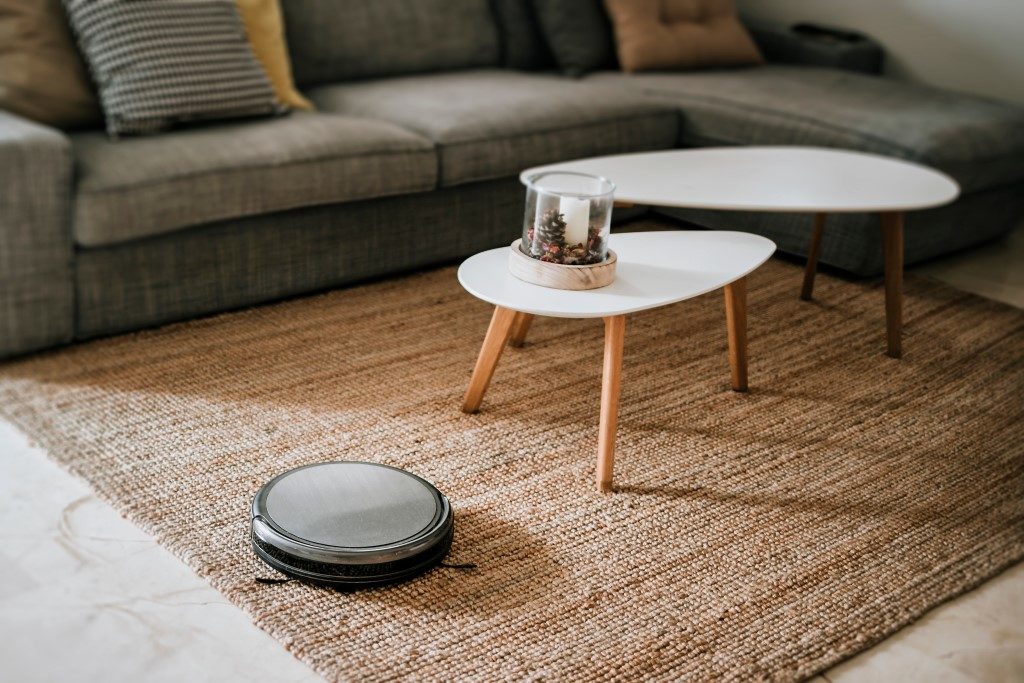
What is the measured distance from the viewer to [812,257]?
8.99ft

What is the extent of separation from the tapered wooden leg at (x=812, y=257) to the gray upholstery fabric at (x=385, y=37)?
4.29 ft

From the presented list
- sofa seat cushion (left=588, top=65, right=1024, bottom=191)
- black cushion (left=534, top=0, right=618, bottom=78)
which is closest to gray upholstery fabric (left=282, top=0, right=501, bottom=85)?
black cushion (left=534, top=0, right=618, bottom=78)

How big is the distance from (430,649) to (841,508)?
2.61 feet

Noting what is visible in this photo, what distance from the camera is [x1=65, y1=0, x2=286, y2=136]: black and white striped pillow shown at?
2.43 metres

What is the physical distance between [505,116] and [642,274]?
1.05m

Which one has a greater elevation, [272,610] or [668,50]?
[668,50]

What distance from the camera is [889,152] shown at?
2881 mm

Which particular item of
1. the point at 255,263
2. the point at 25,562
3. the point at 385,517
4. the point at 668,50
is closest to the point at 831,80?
the point at 668,50

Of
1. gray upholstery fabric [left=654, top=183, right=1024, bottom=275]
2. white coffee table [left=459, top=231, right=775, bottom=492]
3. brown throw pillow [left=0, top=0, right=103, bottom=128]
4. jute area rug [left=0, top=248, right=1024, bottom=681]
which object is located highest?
brown throw pillow [left=0, top=0, right=103, bottom=128]

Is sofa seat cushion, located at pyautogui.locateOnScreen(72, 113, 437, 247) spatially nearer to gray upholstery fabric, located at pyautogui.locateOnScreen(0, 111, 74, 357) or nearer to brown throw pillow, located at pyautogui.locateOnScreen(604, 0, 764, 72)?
gray upholstery fabric, located at pyautogui.locateOnScreen(0, 111, 74, 357)

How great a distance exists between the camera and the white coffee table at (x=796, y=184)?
2256mm

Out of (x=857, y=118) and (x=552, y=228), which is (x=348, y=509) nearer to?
(x=552, y=228)

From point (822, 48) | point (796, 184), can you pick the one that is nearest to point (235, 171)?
point (796, 184)

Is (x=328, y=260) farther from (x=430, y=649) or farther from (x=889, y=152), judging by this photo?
(x=889, y=152)
